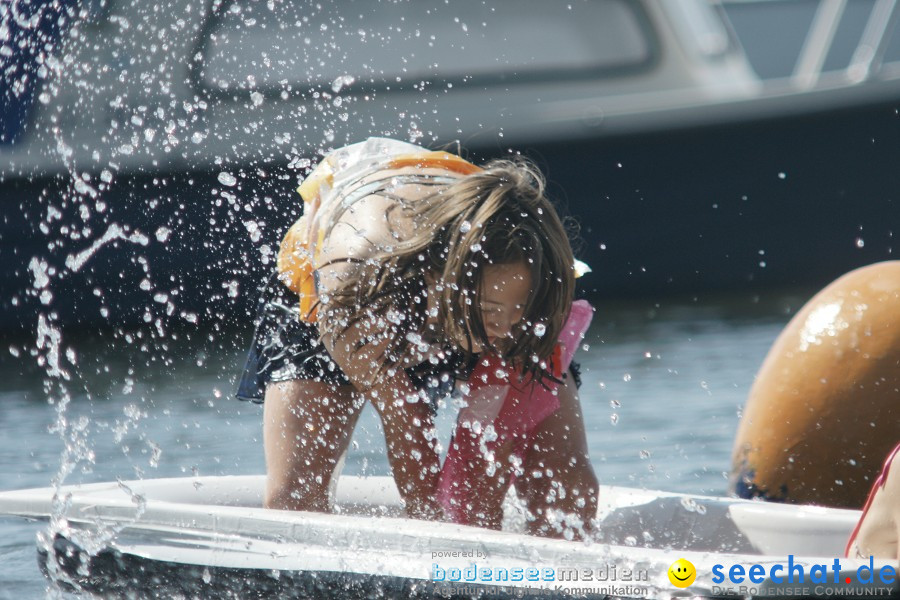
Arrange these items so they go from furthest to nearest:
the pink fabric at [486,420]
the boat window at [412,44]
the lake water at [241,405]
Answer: the boat window at [412,44] < the lake water at [241,405] < the pink fabric at [486,420]

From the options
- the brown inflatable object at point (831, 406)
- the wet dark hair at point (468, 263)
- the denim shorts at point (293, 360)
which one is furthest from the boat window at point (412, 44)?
the wet dark hair at point (468, 263)

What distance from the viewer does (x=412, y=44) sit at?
831 centimetres

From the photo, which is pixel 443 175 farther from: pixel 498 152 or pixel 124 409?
pixel 498 152

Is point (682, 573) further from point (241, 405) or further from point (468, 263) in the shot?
point (241, 405)

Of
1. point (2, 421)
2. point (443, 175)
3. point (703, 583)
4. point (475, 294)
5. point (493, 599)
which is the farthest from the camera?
point (2, 421)

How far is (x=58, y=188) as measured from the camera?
7.57 m

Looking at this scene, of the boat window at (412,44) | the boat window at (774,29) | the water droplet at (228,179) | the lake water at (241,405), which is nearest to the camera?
the lake water at (241,405)

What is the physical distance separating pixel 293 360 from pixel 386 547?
68cm

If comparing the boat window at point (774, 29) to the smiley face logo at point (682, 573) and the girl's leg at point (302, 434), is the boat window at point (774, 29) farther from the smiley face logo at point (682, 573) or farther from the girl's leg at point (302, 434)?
the smiley face logo at point (682, 573)

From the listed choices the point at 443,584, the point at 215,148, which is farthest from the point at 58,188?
the point at 443,584

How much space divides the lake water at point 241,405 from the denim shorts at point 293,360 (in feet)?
2.42

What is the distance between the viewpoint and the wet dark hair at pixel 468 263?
9.83 feet

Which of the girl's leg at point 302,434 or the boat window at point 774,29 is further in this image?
the boat window at point 774,29

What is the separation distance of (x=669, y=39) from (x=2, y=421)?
15.3 feet
